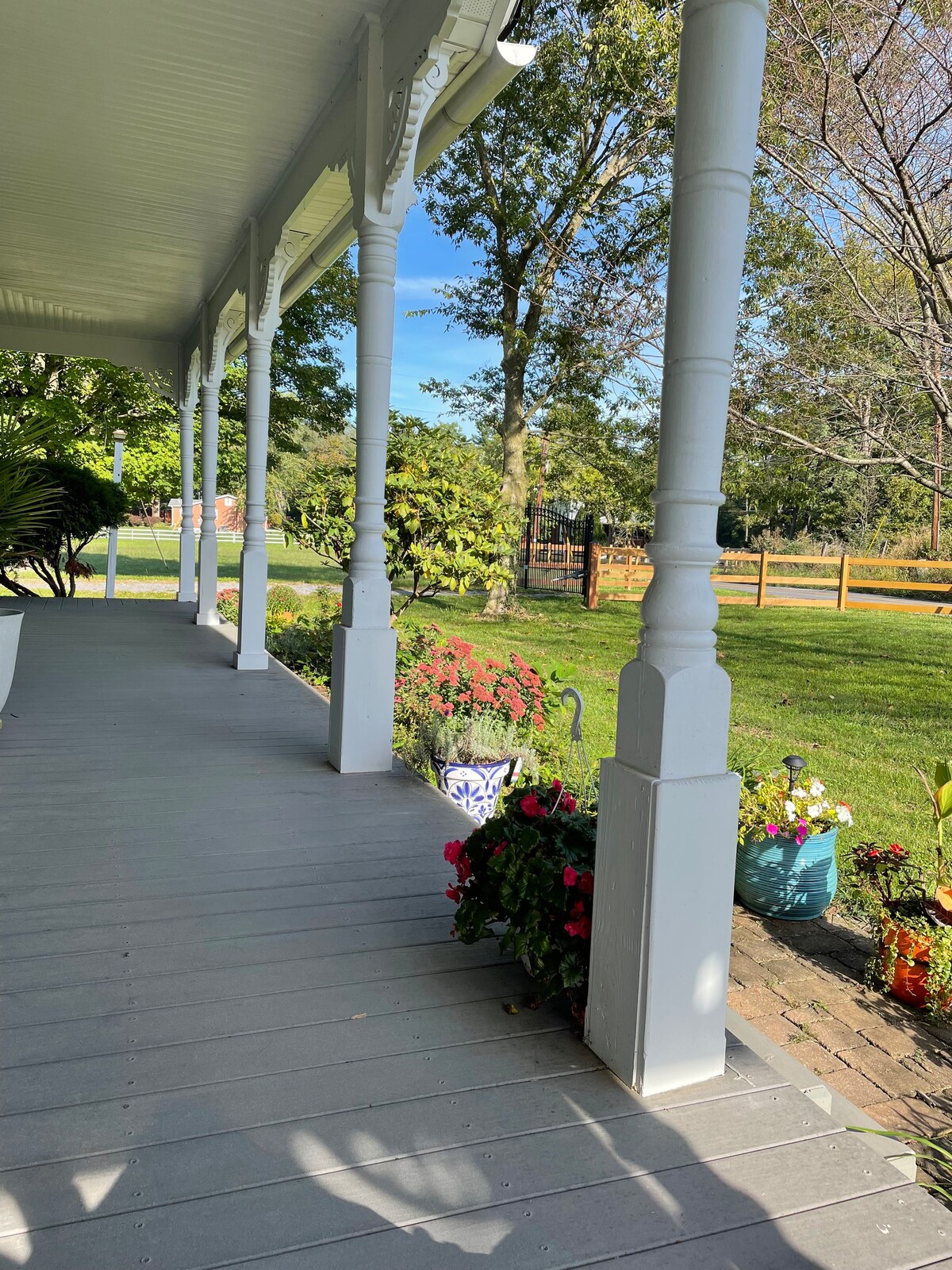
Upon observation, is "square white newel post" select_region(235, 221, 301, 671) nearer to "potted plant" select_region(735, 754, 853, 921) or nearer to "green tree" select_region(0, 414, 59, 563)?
"green tree" select_region(0, 414, 59, 563)

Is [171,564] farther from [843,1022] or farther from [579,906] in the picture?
[579,906]

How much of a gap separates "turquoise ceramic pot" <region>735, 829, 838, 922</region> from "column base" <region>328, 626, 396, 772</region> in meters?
1.48

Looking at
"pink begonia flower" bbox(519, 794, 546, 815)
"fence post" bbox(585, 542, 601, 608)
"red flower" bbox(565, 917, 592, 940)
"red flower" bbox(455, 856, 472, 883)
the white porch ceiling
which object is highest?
the white porch ceiling

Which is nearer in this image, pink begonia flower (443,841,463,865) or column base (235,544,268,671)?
pink begonia flower (443,841,463,865)

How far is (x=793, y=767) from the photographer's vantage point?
3238 millimetres

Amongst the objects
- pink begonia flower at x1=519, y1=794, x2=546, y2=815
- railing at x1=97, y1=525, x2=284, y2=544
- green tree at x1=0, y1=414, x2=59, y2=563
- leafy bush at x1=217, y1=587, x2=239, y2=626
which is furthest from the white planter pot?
railing at x1=97, y1=525, x2=284, y2=544

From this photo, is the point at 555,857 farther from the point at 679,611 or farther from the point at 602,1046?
the point at 679,611

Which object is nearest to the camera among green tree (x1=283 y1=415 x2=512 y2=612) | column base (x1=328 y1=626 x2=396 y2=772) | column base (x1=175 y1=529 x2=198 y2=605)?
column base (x1=328 y1=626 x2=396 y2=772)

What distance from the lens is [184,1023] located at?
6.10ft

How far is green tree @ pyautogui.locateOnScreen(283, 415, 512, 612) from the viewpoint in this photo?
6.38m

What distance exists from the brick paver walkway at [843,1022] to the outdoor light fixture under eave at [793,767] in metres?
0.55

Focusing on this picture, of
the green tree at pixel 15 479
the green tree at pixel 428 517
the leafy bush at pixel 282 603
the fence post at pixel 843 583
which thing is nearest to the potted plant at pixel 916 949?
the green tree at pixel 15 479

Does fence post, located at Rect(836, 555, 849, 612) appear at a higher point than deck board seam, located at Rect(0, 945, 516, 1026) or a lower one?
higher

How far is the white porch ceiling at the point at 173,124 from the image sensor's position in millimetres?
3555
